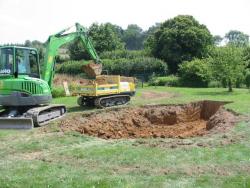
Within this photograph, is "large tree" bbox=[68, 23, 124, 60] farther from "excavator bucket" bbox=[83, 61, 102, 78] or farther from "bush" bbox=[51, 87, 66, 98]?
"excavator bucket" bbox=[83, 61, 102, 78]

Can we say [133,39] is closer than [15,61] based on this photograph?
No

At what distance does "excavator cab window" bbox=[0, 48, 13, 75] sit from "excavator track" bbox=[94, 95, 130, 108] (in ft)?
18.9

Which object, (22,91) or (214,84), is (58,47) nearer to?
(22,91)

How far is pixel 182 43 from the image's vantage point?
165 feet

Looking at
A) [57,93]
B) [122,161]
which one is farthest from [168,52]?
[122,161]

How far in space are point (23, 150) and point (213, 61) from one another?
2177 cm

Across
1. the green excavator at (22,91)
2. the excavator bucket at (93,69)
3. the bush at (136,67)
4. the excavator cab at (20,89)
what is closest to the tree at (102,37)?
the bush at (136,67)

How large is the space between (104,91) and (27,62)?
5.46 metres

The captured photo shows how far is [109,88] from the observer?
21812mm

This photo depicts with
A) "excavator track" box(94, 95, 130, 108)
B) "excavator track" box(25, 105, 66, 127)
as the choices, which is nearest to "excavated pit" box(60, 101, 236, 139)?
"excavator track" box(25, 105, 66, 127)

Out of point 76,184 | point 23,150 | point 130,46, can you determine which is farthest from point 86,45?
point 130,46

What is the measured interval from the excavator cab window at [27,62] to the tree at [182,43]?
33.7 metres

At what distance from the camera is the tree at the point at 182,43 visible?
49.8 m

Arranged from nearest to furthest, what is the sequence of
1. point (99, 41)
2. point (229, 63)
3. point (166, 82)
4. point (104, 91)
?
point (104, 91)
point (229, 63)
point (166, 82)
point (99, 41)
